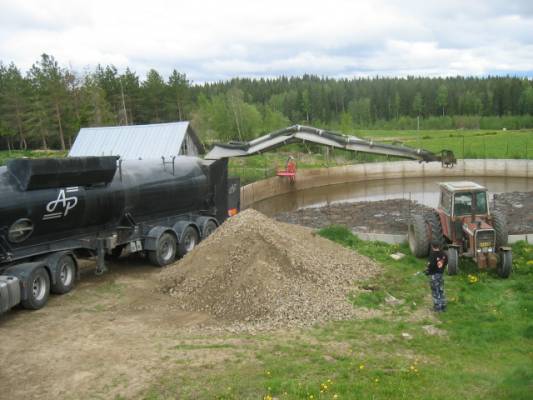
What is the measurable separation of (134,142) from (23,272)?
2229cm

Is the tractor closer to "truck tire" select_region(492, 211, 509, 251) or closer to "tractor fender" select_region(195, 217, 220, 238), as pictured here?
"truck tire" select_region(492, 211, 509, 251)

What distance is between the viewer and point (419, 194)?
35688 mm

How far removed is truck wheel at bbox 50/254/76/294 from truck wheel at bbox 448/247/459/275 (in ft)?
32.7

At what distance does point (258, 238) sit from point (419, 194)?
961 inches

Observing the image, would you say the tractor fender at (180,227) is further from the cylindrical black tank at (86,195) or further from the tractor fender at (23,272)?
the tractor fender at (23,272)

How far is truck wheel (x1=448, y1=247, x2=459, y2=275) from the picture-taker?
14.0 m

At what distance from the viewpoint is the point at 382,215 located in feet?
83.4

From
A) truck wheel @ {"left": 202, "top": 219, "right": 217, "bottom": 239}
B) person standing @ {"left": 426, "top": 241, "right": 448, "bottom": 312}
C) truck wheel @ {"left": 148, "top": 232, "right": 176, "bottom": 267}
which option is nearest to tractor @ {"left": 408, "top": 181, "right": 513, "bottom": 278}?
person standing @ {"left": 426, "top": 241, "right": 448, "bottom": 312}

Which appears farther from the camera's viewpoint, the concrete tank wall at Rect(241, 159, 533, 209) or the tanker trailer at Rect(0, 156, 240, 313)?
the concrete tank wall at Rect(241, 159, 533, 209)

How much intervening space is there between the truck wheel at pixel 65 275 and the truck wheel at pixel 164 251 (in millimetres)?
2937

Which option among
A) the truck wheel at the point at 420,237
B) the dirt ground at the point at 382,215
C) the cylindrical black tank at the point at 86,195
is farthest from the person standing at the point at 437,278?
the dirt ground at the point at 382,215

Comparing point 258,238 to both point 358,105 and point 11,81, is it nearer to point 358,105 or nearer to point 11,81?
point 11,81

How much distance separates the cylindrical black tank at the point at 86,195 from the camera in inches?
487

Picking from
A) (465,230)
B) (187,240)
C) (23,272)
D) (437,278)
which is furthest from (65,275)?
(465,230)
